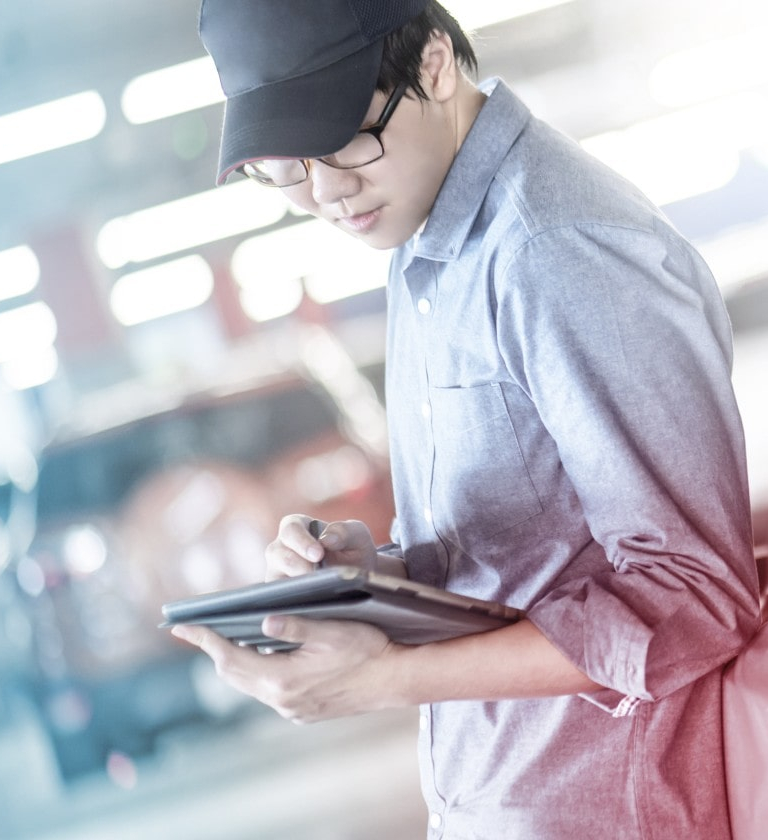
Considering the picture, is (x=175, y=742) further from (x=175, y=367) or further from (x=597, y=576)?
(x=175, y=367)

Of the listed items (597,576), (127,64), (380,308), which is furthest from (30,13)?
(597,576)

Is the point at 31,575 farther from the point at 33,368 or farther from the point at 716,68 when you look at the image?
the point at 716,68

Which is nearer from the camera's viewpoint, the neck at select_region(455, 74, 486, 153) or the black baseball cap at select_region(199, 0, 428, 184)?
the black baseball cap at select_region(199, 0, 428, 184)

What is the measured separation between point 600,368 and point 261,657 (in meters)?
0.46

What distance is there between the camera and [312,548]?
3.75ft

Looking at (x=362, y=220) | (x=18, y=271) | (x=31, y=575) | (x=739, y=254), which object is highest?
(x=362, y=220)

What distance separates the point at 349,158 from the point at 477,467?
0.37 metres

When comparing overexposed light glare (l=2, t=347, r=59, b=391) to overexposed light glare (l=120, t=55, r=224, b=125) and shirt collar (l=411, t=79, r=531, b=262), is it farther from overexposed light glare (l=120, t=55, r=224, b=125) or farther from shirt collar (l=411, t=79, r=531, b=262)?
shirt collar (l=411, t=79, r=531, b=262)

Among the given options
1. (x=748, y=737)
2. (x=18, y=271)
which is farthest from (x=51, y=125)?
(x=748, y=737)

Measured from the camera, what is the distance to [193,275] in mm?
7387

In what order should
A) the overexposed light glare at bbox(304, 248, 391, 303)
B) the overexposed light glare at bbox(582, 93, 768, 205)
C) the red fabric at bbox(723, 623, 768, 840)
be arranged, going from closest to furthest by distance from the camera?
the red fabric at bbox(723, 623, 768, 840), the overexposed light glare at bbox(582, 93, 768, 205), the overexposed light glare at bbox(304, 248, 391, 303)

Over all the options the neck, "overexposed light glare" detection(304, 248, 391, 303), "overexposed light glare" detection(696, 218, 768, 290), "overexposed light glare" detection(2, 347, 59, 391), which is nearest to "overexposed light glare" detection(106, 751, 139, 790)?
the neck

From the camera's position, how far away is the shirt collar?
3.40 ft

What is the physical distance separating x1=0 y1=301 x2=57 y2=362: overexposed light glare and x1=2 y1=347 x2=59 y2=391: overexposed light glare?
34mm
